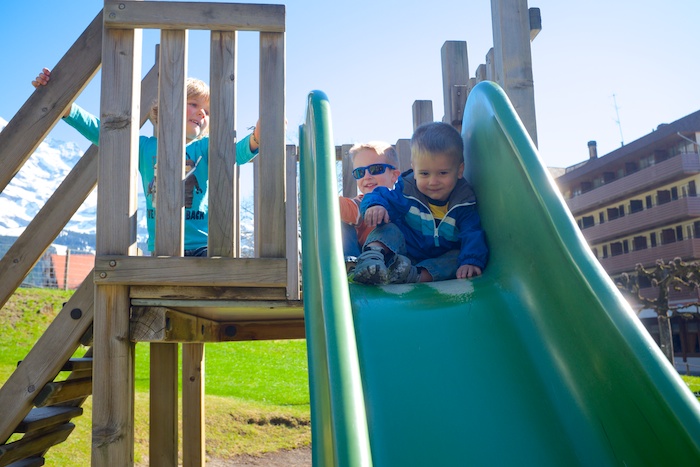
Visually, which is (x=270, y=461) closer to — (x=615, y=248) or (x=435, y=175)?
(x=435, y=175)

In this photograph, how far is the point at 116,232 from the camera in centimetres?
295

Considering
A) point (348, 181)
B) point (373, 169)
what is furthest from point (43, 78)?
point (348, 181)

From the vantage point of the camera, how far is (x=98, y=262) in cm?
291

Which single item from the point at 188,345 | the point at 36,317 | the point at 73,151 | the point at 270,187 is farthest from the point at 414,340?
the point at 73,151

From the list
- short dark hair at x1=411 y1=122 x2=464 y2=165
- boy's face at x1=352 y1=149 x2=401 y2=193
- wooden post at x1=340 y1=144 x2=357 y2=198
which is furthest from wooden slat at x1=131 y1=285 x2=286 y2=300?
wooden post at x1=340 y1=144 x2=357 y2=198

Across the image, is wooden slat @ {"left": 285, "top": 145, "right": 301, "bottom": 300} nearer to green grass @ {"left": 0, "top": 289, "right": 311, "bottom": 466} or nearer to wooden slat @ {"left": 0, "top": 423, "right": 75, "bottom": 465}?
wooden slat @ {"left": 0, "top": 423, "right": 75, "bottom": 465}

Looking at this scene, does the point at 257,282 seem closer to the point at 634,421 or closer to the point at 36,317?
the point at 634,421

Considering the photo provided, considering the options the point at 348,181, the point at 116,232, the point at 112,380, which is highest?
the point at 348,181

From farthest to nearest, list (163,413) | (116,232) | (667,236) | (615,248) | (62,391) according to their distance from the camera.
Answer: (615,248) < (667,236) < (163,413) < (62,391) < (116,232)

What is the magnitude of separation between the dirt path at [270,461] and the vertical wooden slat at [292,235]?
4.11 metres

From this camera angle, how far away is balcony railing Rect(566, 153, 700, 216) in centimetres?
Result: 2770

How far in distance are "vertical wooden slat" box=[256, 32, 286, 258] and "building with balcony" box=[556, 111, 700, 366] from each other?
2593cm

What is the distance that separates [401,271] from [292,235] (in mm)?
1009

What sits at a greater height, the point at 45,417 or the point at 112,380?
the point at 112,380
